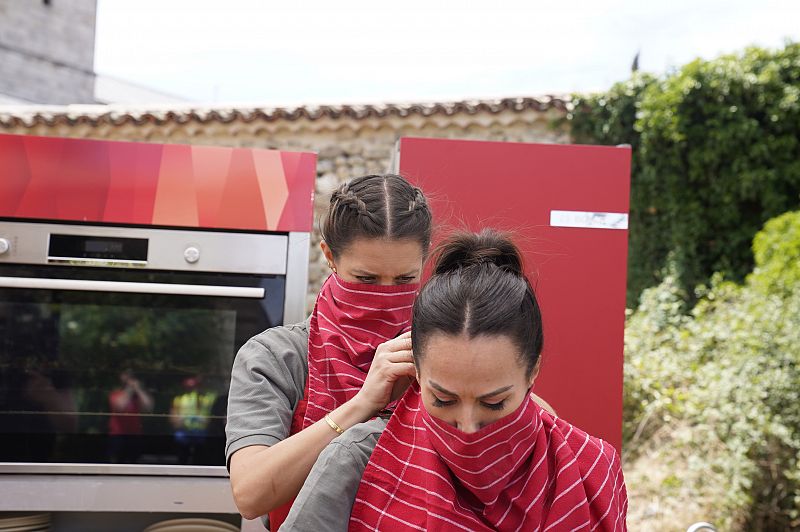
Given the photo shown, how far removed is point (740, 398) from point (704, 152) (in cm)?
354

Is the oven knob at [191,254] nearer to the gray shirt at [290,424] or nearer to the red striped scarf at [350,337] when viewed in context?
the gray shirt at [290,424]

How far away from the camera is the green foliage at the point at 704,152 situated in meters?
7.43

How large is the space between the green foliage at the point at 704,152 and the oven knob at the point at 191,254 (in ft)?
19.5

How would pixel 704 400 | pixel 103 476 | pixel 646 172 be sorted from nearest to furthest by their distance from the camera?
1. pixel 103 476
2. pixel 704 400
3. pixel 646 172

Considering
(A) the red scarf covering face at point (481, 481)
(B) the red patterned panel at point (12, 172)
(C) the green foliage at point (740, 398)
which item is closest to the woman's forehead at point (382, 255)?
(A) the red scarf covering face at point (481, 481)

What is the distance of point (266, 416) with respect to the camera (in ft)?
5.08

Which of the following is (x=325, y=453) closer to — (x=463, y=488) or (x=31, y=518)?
(x=463, y=488)

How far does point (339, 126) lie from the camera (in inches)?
311

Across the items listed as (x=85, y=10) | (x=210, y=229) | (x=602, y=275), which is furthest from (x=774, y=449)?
(x=85, y=10)

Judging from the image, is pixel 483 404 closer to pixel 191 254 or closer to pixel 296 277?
pixel 296 277

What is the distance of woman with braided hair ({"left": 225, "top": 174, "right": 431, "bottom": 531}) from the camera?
4.97 feet

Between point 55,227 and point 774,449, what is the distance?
13.0 feet

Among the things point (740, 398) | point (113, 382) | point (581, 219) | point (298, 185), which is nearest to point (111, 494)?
point (113, 382)

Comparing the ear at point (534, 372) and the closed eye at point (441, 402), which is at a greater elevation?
the ear at point (534, 372)
